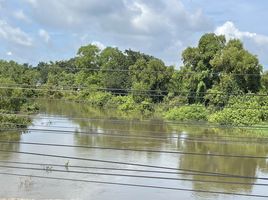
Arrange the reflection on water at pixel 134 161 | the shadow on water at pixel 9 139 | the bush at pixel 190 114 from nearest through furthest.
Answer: the reflection on water at pixel 134 161
the shadow on water at pixel 9 139
the bush at pixel 190 114

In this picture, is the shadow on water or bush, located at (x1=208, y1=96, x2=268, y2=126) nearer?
the shadow on water

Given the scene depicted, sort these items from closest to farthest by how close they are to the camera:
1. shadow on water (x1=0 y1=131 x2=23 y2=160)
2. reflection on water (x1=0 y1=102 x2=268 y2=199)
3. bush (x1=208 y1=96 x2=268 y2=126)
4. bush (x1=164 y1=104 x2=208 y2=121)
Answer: reflection on water (x1=0 y1=102 x2=268 y2=199), shadow on water (x1=0 y1=131 x2=23 y2=160), bush (x1=208 y1=96 x2=268 y2=126), bush (x1=164 y1=104 x2=208 y2=121)

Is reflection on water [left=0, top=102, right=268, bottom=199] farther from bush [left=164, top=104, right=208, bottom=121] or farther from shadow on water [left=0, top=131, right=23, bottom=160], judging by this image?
bush [left=164, top=104, right=208, bottom=121]

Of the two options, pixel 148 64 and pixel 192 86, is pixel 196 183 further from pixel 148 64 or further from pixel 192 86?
pixel 148 64

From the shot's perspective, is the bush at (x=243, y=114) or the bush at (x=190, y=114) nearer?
the bush at (x=243, y=114)

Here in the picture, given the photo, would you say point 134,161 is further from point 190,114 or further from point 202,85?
point 202,85

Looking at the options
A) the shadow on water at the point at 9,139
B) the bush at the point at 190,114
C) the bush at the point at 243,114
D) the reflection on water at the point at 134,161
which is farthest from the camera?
the bush at the point at 190,114

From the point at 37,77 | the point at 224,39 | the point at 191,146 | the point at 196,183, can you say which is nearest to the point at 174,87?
the point at 224,39

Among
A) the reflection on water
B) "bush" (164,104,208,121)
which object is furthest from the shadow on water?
"bush" (164,104,208,121)

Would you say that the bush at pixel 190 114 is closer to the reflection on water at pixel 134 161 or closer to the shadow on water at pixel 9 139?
the reflection on water at pixel 134 161

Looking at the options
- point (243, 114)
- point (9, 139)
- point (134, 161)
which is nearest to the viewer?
point (134, 161)

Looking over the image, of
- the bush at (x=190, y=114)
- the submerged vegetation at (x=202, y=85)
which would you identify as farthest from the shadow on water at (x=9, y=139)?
the bush at (x=190, y=114)

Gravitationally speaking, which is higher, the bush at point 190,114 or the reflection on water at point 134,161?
the bush at point 190,114

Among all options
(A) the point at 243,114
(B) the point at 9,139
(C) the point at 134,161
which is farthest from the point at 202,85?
(C) the point at 134,161
